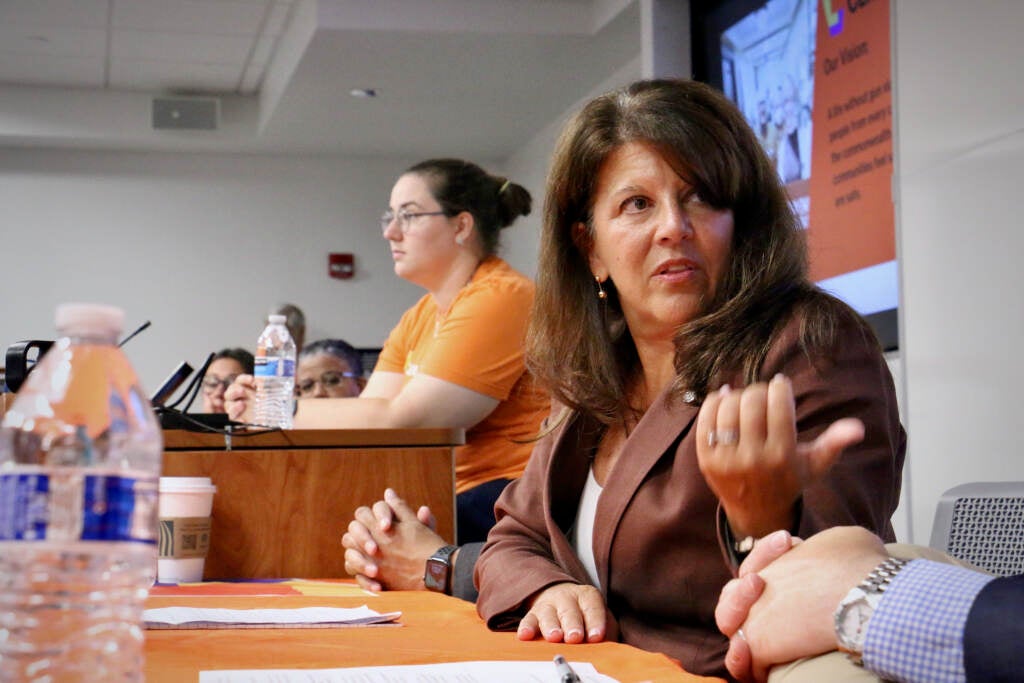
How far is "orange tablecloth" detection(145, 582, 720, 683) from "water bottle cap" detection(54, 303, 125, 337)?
1.22ft

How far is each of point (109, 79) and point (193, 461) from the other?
547 cm

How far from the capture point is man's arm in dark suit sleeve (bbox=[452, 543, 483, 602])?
187 centimetres

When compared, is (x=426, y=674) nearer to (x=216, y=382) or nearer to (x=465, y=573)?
(x=465, y=573)

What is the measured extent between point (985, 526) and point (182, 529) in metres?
1.33

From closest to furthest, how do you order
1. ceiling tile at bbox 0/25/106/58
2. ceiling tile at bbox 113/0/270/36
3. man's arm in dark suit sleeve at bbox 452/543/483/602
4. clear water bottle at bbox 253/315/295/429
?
man's arm in dark suit sleeve at bbox 452/543/483/602, clear water bottle at bbox 253/315/295/429, ceiling tile at bbox 113/0/270/36, ceiling tile at bbox 0/25/106/58

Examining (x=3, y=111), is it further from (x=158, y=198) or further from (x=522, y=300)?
(x=522, y=300)

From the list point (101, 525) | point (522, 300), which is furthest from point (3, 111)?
point (101, 525)

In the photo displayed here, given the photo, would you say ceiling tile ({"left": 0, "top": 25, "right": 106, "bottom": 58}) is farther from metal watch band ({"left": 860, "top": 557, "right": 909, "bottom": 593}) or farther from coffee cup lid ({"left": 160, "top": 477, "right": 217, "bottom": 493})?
metal watch band ({"left": 860, "top": 557, "right": 909, "bottom": 593})

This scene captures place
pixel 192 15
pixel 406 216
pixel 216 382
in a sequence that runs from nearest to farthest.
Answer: pixel 406 216 < pixel 216 382 < pixel 192 15

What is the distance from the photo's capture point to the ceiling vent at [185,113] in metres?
7.46

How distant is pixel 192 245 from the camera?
8062 millimetres

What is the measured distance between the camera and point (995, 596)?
32.8 inches

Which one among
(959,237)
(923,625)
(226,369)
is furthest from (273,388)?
(923,625)

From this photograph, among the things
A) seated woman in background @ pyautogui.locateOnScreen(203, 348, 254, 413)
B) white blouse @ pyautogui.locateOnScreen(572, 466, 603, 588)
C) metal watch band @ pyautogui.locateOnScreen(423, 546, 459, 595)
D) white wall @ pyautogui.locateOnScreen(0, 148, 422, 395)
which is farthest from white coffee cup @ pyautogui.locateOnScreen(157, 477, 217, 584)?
white wall @ pyautogui.locateOnScreen(0, 148, 422, 395)
